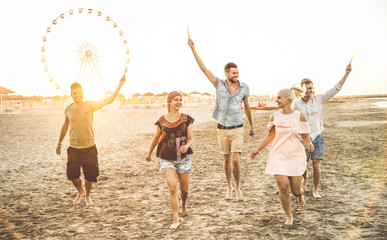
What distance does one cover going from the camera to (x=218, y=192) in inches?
224

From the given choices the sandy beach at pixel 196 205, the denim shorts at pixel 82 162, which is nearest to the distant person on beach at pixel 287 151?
the sandy beach at pixel 196 205

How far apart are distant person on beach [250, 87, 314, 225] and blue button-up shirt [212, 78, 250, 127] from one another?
1.04 metres

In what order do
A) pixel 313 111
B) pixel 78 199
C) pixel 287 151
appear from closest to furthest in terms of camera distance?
pixel 287 151 < pixel 313 111 < pixel 78 199

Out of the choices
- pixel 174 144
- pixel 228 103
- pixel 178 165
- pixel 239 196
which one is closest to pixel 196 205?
pixel 239 196

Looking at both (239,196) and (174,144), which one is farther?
(239,196)

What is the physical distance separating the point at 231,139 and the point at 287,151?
4.25 ft

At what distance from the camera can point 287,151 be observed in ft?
12.8

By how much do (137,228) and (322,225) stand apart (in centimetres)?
223

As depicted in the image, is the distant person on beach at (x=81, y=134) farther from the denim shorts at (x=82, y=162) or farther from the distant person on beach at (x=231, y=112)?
the distant person on beach at (x=231, y=112)

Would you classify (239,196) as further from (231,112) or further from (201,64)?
(201,64)

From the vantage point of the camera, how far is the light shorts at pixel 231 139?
16.5ft

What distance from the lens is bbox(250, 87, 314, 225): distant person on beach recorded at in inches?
152

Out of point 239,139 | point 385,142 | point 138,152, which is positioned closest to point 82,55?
point 138,152

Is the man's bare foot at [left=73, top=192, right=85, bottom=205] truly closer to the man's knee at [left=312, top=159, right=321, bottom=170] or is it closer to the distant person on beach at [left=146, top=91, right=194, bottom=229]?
→ the distant person on beach at [left=146, top=91, right=194, bottom=229]
